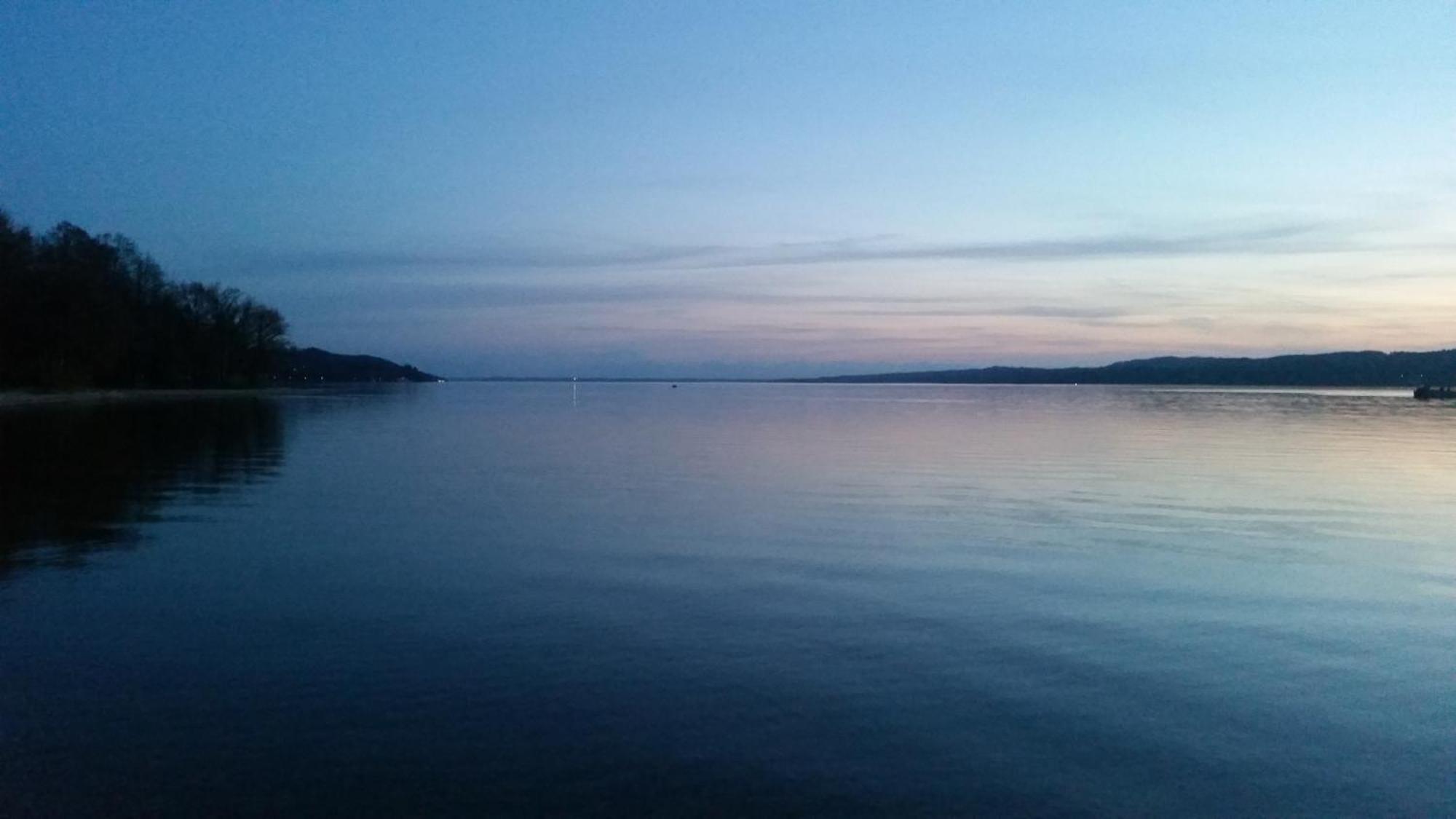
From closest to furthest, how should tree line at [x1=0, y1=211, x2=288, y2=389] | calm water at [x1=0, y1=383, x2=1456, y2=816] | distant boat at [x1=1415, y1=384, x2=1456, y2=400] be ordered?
calm water at [x1=0, y1=383, x2=1456, y2=816] < tree line at [x1=0, y1=211, x2=288, y2=389] < distant boat at [x1=1415, y1=384, x2=1456, y2=400]

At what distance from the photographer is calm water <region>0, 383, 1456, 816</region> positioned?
20.4 feet

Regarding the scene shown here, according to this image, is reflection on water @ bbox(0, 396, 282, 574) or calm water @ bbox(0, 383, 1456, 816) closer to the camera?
calm water @ bbox(0, 383, 1456, 816)

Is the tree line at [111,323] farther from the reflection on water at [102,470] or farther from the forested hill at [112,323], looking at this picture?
the reflection on water at [102,470]

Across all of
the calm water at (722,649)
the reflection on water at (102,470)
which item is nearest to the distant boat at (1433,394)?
the calm water at (722,649)

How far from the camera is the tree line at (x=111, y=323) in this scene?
6731cm

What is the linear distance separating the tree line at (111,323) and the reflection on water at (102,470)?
60.0ft

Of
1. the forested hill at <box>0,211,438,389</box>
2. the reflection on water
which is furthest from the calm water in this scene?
the forested hill at <box>0,211,438,389</box>

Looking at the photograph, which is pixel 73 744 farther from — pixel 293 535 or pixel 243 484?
pixel 243 484

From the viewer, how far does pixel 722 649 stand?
9117mm

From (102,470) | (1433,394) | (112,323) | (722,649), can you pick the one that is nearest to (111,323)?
(112,323)

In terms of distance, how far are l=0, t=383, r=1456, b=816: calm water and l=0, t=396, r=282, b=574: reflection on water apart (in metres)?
0.18

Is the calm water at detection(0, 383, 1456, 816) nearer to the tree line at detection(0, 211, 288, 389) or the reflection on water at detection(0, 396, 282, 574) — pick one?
the reflection on water at detection(0, 396, 282, 574)

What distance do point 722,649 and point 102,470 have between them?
2038 centimetres

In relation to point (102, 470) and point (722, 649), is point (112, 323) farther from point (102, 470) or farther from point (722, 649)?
point (722, 649)
